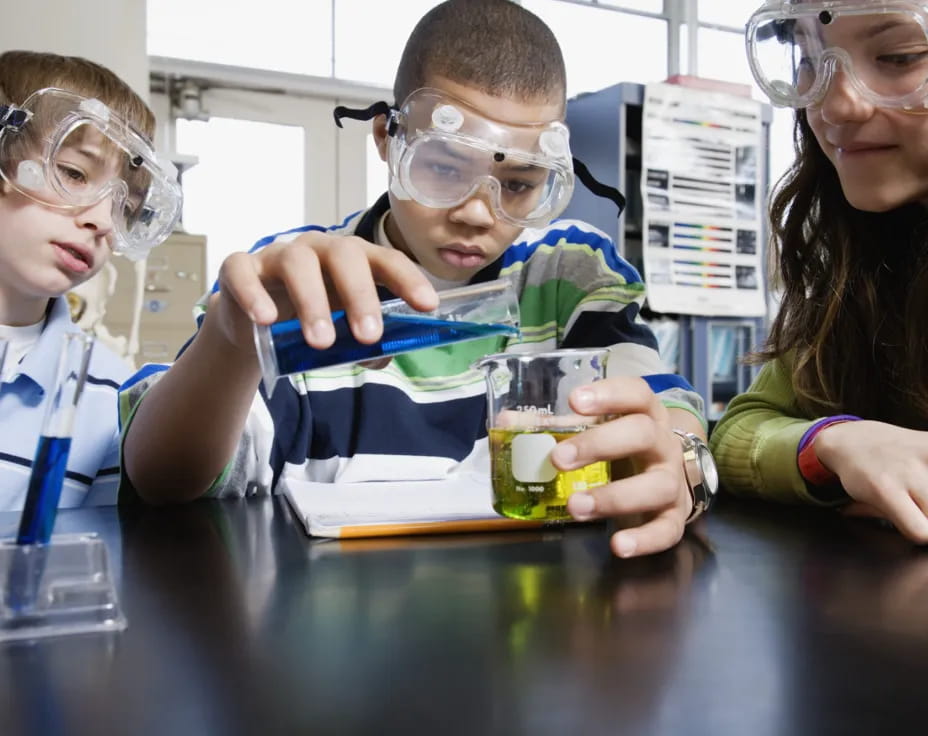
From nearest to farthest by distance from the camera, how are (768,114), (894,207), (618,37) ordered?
(894,207) < (768,114) < (618,37)

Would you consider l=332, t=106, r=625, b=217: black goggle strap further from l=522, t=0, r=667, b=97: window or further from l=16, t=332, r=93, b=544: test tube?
l=522, t=0, r=667, b=97: window

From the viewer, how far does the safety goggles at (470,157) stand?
3.95 feet

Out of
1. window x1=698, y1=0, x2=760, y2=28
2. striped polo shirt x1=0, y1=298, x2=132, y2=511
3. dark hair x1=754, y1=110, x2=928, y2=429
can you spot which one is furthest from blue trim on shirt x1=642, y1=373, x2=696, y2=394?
window x1=698, y1=0, x2=760, y2=28

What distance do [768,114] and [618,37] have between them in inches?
50.2

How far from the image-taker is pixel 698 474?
76 cm

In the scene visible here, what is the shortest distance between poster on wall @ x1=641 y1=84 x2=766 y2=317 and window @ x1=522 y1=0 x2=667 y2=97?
1011 millimetres

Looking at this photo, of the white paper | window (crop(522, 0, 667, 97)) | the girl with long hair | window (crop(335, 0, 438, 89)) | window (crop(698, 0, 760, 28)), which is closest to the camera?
the white paper

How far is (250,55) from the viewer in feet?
14.0

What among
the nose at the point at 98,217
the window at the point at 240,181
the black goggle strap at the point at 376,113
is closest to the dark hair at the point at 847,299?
the black goggle strap at the point at 376,113

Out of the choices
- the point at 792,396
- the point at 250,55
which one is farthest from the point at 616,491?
the point at 250,55

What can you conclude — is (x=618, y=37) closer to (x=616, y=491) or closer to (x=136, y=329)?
(x=136, y=329)

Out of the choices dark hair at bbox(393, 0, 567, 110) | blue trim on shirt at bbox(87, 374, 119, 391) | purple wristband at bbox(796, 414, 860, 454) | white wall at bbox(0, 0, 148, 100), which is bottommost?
purple wristband at bbox(796, 414, 860, 454)

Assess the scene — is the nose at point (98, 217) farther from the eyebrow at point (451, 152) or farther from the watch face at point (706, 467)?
the watch face at point (706, 467)

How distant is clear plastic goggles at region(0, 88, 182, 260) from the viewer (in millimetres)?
1274
